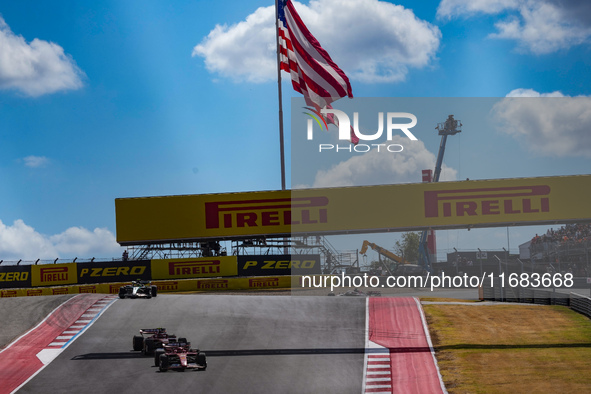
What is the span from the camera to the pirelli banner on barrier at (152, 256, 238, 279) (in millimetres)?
36781

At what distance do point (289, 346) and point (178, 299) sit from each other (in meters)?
8.80

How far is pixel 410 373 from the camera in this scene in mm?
16672

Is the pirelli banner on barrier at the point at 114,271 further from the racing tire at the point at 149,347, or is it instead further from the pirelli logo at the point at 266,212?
the racing tire at the point at 149,347

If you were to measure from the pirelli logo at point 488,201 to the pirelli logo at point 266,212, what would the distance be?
278 inches

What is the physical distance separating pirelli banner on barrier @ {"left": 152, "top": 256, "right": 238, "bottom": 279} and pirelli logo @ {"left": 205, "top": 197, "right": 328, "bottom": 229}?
2.68 m

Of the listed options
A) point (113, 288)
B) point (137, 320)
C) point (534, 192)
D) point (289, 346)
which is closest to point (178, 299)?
point (137, 320)

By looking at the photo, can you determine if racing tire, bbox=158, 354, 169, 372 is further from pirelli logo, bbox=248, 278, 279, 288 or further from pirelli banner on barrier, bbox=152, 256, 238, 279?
pirelli banner on barrier, bbox=152, 256, 238, 279

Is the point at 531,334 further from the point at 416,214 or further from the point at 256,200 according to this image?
the point at 256,200

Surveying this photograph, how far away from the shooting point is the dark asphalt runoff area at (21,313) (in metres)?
22.4

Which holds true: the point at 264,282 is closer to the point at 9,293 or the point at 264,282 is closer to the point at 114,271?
the point at 114,271

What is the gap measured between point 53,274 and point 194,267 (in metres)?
9.23

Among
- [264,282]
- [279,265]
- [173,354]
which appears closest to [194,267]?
[264,282]

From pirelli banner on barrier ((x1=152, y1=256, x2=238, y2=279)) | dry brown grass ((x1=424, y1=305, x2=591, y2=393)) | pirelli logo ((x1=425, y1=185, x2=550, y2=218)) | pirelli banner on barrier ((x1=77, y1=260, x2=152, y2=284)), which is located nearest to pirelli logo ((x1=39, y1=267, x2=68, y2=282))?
pirelli banner on barrier ((x1=77, y1=260, x2=152, y2=284))

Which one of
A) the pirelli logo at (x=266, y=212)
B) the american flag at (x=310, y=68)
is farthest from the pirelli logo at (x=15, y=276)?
the american flag at (x=310, y=68)
